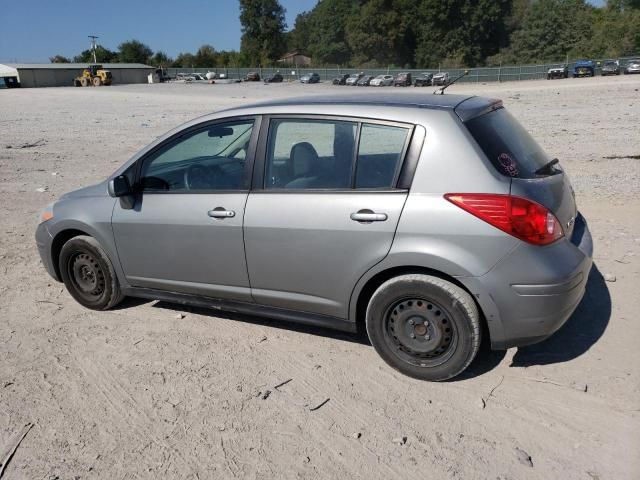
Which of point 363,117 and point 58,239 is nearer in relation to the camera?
point 363,117

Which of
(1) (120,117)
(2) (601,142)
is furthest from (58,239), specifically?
(1) (120,117)

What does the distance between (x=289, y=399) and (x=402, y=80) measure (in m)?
61.2

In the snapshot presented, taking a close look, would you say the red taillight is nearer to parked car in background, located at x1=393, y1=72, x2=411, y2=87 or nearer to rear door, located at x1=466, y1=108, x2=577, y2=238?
rear door, located at x1=466, y1=108, x2=577, y2=238

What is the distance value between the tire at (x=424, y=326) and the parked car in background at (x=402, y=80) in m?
60.7

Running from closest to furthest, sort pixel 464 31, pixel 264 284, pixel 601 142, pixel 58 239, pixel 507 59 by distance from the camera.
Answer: pixel 264 284 < pixel 58 239 < pixel 601 142 < pixel 507 59 < pixel 464 31

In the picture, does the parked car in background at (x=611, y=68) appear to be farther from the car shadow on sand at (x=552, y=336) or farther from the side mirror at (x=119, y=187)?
the side mirror at (x=119, y=187)

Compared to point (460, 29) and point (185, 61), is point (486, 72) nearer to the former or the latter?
point (460, 29)

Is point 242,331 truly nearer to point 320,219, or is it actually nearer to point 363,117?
point 320,219

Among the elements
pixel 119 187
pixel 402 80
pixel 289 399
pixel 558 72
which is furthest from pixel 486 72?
pixel 289 399

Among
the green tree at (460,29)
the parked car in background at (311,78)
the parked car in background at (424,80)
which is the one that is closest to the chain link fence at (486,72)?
the parked car in background at (424,80)

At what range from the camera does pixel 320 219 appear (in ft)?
A: 12.6

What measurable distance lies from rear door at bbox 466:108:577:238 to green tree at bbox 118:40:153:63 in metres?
132

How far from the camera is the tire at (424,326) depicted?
356 centimetres

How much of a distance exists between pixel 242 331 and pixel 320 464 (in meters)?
1.74
